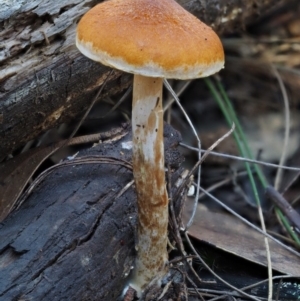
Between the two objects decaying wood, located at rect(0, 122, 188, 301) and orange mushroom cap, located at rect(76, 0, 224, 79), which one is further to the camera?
decaying wood, located at rect(0, 122, 188, 301)

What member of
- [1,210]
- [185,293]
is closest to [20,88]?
[1,210]

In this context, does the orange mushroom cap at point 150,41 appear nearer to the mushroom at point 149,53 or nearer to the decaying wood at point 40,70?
the mushroom at point 149,53

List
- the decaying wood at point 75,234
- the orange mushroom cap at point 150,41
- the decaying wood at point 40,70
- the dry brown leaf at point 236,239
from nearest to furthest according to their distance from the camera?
the orange mushroom cap at point 150,41
the decaying wood at point 75,234
the decaying wood at point 40,70
the dry brown leaf at point 236,239

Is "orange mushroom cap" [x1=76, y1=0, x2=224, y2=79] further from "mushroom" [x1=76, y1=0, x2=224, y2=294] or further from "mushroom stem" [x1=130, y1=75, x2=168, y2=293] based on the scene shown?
"mushroom stem" [x1=130, y1=75, x2=168, y2=293]

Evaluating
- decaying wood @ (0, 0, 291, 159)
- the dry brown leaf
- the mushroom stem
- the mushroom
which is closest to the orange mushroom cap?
the mushroom

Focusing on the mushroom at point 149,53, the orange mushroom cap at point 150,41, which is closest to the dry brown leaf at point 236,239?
the mushroom at point 149,53

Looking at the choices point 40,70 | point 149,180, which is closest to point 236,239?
point 149,180
